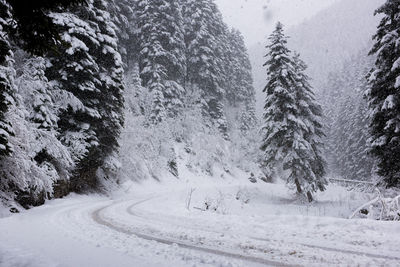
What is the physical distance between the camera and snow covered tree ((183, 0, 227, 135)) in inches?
1750

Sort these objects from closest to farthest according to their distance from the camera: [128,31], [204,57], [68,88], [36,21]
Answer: [36,21] → [68,88] → [128,31] → [204,57]

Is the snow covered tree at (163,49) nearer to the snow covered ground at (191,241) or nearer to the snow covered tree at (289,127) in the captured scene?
the snow covered tree at (289,127)

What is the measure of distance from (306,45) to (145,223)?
192305 mm

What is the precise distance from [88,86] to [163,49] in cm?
2261

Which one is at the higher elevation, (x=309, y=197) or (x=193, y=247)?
(x=309, y=197)

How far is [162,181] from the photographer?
97.5ft

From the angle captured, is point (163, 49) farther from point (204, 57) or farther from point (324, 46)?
point (324, 46)

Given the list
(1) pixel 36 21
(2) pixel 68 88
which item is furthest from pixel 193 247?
(2) pixel 68 88

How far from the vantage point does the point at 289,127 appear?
2261 cm

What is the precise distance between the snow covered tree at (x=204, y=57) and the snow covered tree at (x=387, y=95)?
2977cm

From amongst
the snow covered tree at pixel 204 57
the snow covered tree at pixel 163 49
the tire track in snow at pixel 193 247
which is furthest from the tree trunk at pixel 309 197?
the snow covered tree at pixel 204 57

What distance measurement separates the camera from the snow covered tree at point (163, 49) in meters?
37.3

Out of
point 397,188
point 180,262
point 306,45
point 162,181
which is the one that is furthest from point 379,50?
point 306,45

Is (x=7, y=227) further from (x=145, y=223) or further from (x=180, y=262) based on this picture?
(x=180, y=262)
